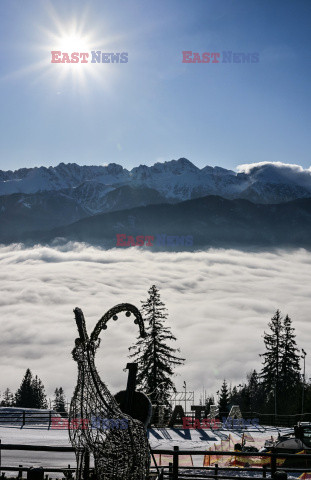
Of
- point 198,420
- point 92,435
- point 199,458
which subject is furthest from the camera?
point 198,420

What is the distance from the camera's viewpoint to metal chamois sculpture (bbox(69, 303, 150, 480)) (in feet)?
29.9

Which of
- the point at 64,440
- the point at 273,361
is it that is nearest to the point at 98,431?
the point at 64,440

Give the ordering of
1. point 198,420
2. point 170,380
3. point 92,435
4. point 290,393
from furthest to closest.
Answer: point 290,393
point 170,380
point 198,420
point 92,435

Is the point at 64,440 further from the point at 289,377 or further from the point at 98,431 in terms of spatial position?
the point at 289,377

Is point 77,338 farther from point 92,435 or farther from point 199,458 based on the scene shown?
point 199,458

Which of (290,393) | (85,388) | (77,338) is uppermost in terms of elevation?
(77,338)

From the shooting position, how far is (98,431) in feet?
30.0

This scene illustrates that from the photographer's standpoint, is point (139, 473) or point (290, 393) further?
point (290, 393)

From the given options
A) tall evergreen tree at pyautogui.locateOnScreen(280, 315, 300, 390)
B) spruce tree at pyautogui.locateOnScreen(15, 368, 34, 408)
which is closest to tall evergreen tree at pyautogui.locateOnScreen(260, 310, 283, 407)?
tall evergreen tree at pyautogui.locateOnScreen(280, 315, 300, 390)

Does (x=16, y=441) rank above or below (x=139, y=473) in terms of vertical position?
below

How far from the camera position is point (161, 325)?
174 feet

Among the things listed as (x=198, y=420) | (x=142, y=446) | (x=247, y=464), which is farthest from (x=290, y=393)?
(x=142, y=446)

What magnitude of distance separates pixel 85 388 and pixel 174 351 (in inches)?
1700

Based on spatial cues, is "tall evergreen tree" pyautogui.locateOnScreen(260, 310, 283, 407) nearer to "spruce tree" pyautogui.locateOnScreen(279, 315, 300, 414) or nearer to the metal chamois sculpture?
"spruce tree" pyautogui.locateOnScreen(279, 315, 300, 414)
